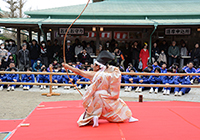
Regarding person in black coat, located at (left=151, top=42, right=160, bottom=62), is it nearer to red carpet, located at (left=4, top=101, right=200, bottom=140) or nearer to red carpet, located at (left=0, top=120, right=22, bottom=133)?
red carpet, located at (left=4, top=101, right=200, bottom=140)

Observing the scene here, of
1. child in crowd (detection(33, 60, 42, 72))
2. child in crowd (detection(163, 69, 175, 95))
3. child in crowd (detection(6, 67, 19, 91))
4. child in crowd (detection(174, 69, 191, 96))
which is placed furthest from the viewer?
child in crowd (detection(33, 60, 42, 72))

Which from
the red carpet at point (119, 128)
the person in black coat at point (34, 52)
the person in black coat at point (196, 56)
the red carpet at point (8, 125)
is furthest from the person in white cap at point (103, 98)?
the person in black coat at point (196, 56)

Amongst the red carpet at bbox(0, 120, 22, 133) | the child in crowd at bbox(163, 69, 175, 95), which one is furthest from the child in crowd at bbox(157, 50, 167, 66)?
the red carpet at bbox(0, 120, 22, 133)

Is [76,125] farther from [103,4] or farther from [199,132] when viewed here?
[103,4]

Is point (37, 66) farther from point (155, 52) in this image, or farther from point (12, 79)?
point (155, 52)

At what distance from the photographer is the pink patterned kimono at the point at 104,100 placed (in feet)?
11.4

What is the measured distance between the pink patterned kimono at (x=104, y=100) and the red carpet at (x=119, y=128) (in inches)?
5.6

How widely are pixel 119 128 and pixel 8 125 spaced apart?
2.20 meters

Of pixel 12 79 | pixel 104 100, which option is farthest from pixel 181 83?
pixel 12 79

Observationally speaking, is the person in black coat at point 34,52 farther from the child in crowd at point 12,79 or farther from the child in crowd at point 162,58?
the child in crowd at point 162,58

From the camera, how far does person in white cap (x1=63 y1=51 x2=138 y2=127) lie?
11.4 ft

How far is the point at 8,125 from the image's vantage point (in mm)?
4078

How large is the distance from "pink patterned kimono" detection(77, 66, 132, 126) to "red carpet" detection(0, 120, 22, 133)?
1.34 metres

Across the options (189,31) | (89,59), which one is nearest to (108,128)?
(89,59)
